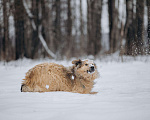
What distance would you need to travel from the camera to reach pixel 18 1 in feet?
39.6

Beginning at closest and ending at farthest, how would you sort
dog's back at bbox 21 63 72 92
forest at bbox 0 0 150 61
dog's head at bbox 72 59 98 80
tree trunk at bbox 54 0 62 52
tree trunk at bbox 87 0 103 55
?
dog's back at bbox 21 63 72 92 < dog's head at bbox 72 59 98 80 < forest at bbox 0 0 150 61 < tree trunk at bbox 87 0 103 55 < tree trunk at bbox 54 0 62 52

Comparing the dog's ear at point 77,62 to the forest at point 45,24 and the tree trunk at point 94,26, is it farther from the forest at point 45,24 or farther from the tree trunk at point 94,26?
the tree trunk at point 94,26

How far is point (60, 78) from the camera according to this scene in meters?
4.28

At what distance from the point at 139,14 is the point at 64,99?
965 centimetres

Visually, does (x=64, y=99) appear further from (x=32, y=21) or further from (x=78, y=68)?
(x=32, y=21)

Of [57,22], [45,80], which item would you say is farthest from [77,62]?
[57,22]

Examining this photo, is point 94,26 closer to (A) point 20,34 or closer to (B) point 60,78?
(A) point 20,34

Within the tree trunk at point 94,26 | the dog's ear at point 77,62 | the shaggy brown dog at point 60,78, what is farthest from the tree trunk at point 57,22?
the shaggy brown dog at point 60,78

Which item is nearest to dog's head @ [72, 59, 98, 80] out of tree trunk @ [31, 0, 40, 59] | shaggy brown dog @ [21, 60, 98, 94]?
shaggy brown dog @ [21, 60, 98, 94]

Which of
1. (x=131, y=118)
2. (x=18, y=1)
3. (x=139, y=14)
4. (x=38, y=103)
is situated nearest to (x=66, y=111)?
(x=38, y=103)

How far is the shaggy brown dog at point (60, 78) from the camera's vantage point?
161 inches

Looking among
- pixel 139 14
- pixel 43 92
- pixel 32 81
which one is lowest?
pixel 43 92

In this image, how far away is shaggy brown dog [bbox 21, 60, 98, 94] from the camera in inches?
161

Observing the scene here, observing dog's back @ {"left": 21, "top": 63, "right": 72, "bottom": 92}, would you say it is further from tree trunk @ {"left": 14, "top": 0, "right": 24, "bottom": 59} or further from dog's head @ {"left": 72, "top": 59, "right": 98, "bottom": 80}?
tree trunk @ {"left": 14, "top": 0, "right": 24, "bottom": 59}
